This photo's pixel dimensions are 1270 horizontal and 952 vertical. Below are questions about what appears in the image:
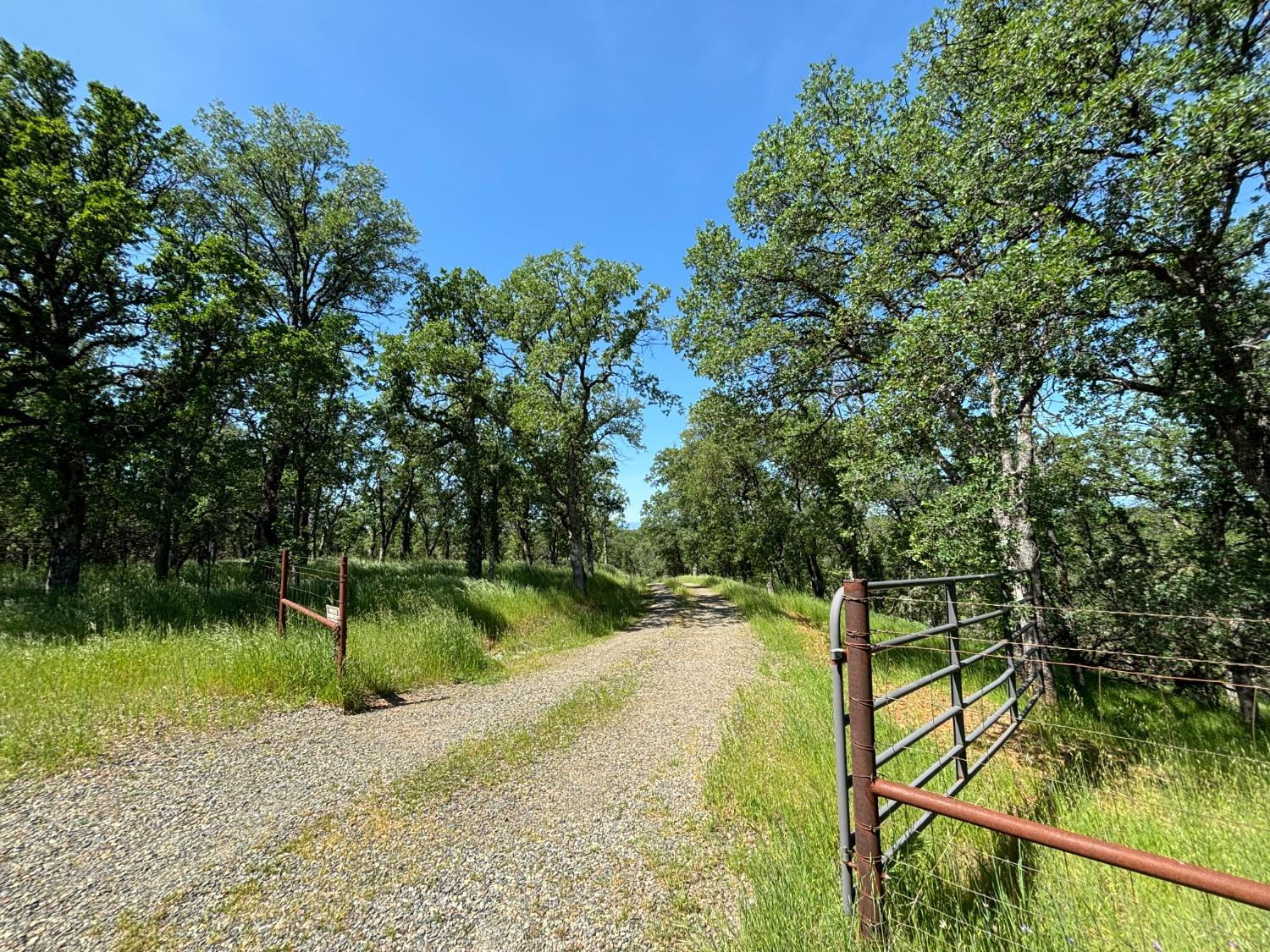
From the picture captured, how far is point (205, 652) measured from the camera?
628cm

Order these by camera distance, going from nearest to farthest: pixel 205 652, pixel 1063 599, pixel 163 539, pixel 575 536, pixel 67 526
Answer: pixel 205 652, pixel 1063 599, pixel 67 526, pixel 163 539, pixel 575 536

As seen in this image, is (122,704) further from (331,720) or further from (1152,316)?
(1152,316)

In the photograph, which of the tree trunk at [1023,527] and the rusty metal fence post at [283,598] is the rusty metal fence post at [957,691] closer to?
the tree trunk at [1023,527]

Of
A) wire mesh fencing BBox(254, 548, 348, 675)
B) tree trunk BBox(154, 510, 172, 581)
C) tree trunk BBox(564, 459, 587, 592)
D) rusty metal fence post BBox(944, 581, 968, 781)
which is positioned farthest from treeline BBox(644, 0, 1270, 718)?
tree trunk BBox(154, 510, 172, 581)

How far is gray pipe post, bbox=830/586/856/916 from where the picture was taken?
Answer: 2.26 metres

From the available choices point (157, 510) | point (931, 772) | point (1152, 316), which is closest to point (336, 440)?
point (157, 510)

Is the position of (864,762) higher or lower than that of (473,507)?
lower

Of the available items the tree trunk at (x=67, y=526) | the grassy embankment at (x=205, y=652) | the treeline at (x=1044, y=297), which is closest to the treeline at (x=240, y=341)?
the tree trunk at (x=67, y=526)

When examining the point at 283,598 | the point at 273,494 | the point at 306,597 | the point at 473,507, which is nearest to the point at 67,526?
the point at 273,494

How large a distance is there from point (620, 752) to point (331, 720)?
12.0 ft

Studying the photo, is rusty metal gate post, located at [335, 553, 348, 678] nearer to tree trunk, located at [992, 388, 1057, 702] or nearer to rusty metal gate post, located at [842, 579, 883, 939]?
rusty metal gate post, located at [842, 579, 883, 939]

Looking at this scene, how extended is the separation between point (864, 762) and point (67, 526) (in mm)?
16640

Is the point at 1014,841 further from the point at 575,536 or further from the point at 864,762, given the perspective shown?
the point at 575,536

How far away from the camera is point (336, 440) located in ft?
53.6
